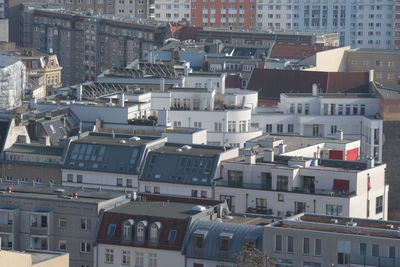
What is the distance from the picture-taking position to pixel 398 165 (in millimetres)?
145125

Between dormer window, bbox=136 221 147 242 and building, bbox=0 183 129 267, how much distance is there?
2723 mm

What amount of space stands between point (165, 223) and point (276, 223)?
6024 millimetres

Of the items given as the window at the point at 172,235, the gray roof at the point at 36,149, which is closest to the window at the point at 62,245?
the window at the point at 172,235

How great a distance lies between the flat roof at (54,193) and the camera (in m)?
101

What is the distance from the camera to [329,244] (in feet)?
303

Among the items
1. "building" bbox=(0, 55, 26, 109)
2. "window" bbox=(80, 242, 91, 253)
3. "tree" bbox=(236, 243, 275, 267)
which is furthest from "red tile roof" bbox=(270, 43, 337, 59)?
"tree" bbox=(236, 243, 275, 267)

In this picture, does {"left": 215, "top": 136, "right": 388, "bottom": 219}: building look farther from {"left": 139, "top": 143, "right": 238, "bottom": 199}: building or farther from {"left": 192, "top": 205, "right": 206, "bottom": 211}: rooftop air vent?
{"left": 192, "top": 205, "right": 206, "bottom": 211}: rooftop air vent

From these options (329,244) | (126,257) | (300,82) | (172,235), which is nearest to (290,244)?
(329,244)

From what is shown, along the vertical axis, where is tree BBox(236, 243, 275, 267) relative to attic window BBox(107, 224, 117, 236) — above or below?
above

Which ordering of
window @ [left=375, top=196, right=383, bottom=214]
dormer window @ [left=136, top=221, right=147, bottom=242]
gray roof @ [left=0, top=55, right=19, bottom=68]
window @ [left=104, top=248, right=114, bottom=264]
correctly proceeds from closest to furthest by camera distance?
dormer window @ [left=136, top=221, right=147, bottom=242], window @ [left=104, top=248, right=114, bottom=264], window @ [left=375, top=196, right=383, bottom=214], gray roof @ [left=0, top=55, right=19, bottom=68]

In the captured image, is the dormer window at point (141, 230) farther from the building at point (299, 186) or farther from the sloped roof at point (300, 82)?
the sloped roof at point (300, 82)

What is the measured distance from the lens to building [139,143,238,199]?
112 m

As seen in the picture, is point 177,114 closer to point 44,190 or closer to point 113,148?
point 113,148

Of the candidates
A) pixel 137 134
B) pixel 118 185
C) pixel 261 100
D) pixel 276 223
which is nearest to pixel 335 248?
pixel 276 223
